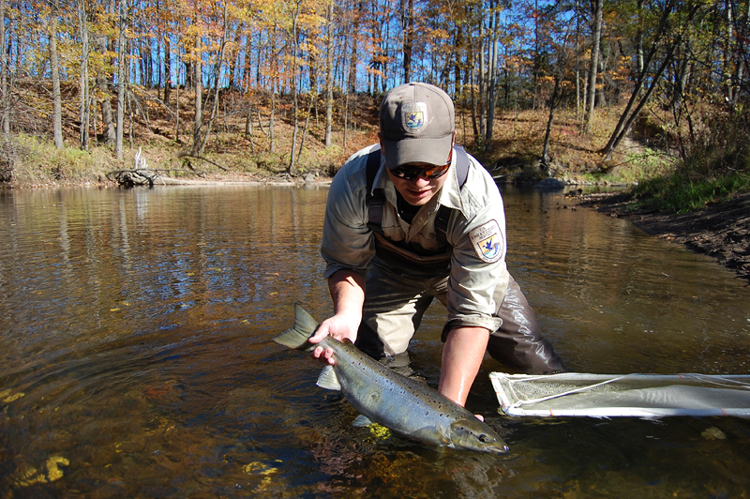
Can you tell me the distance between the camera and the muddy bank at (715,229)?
8.52 metres

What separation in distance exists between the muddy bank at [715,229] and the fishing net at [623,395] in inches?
183

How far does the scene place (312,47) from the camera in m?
35.7

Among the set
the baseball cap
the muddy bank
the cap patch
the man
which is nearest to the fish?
the man

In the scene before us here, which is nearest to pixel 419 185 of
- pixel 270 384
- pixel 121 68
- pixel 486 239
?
pixel 486 239

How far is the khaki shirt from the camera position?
129 inches

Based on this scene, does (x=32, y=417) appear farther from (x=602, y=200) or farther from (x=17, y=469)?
(x=602, y=200)

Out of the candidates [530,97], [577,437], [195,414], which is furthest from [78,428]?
[530,97]

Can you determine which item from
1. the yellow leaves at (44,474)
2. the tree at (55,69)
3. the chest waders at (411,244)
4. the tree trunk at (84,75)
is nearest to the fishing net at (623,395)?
the chest waders at (411,244)

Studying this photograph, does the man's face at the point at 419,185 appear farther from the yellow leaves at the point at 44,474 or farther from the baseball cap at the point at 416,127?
the yellow leaves at the point at 44,474

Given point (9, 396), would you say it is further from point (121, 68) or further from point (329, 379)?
point (121, 68)

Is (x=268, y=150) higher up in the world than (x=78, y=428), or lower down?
higher up

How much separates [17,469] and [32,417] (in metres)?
0.70

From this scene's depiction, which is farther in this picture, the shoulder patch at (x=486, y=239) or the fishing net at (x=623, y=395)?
the fishing net at (x=623, y=395)

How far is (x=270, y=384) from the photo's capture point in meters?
4.19
